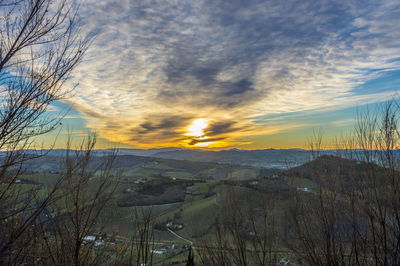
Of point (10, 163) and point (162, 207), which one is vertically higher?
point (10, 163)

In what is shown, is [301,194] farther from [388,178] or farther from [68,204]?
[68,204]

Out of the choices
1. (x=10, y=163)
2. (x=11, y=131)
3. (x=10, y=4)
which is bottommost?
(x=10, y=163)

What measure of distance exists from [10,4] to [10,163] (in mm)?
3116

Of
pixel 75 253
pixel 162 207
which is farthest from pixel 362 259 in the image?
pixel 162 207

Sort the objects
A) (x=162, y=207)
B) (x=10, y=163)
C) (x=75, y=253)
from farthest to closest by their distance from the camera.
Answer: (x=162, y=207) → (x=75, y=253) → (x=10, y=163)

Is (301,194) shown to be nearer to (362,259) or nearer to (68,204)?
(362,259)

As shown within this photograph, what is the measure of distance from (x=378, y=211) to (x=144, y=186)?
83.7m

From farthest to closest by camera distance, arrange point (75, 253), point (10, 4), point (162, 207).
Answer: point (162, 207)
point (75, 253)
point (10, 4)

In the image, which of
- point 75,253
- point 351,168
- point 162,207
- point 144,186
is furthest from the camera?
point 144,186

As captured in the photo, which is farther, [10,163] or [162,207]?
[162,207]

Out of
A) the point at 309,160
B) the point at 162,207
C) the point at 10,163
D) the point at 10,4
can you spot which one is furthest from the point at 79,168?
the point at 162,207

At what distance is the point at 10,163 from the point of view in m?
Result: 4.63

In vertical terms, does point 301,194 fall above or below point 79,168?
below

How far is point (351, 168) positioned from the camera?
7273 millimetres
